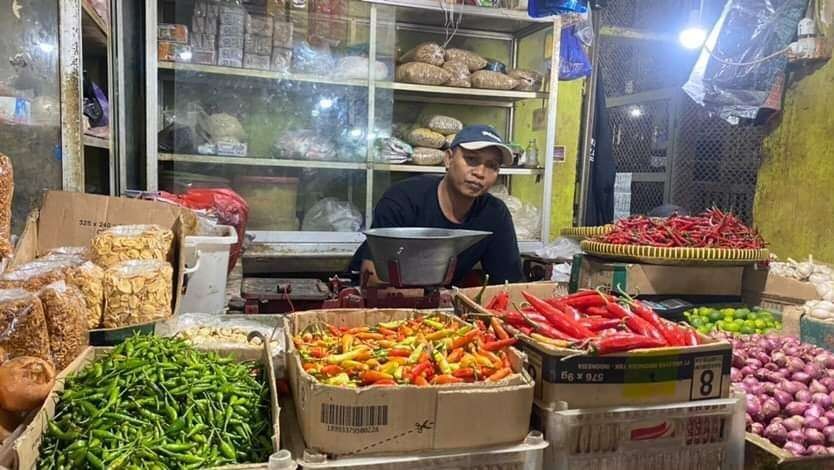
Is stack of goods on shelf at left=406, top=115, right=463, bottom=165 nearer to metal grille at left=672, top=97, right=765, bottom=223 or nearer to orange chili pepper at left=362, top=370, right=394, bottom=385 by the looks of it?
metal grille at left=672, top=97, right=765, bottom=223

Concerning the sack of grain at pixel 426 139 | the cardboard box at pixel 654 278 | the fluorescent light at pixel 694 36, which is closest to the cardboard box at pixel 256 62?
the sack of grain at pixel 426 139

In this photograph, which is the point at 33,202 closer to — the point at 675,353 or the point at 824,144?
the point at 675,353

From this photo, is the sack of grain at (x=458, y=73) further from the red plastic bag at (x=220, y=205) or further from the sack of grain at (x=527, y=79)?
the red plastic bag at (x=220, y=205)

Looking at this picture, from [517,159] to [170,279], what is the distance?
10.8 feet

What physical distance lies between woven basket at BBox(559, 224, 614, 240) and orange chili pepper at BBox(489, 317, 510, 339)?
2102 millimetres

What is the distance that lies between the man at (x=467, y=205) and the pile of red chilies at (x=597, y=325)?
4.61ft

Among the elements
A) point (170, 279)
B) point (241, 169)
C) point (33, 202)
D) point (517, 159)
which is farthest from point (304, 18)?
point (170, 279)

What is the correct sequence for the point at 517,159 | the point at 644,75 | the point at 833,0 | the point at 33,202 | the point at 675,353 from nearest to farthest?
the point at 675,353 < the point at 33,202 < the point at 833,0 < the point at 517,159 < the point at 644,75

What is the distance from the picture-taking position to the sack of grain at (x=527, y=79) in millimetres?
4676

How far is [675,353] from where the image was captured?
5.15ft

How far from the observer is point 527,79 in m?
4.68

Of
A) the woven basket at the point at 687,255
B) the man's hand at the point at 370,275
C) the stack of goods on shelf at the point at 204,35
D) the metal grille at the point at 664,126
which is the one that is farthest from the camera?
the metal grille at the point at 664,126

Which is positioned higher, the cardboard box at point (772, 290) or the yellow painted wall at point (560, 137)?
the yellow painted wall at point (560, 137)

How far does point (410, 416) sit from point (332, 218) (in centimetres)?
324
